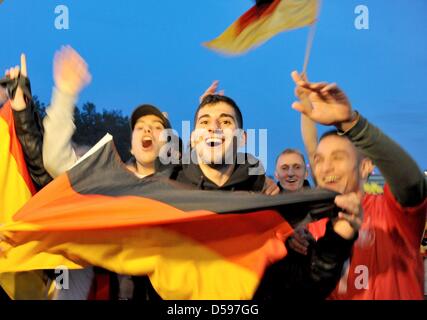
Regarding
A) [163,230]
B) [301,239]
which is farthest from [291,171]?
[163,230]

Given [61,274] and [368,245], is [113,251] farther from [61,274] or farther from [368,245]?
[368,245]

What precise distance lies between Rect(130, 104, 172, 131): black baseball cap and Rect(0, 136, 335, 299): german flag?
0.50 metres

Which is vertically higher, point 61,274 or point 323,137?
point 323,137

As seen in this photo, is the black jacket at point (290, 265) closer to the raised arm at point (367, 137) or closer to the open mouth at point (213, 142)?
the open mouth at point (213, 142)

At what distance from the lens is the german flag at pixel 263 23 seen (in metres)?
3.21

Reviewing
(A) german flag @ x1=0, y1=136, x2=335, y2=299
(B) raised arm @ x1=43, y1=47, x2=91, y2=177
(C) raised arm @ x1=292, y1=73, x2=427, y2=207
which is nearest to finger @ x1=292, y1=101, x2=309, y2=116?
(C) raised arm @ x1=292, y1=73, x2=427, y2=207

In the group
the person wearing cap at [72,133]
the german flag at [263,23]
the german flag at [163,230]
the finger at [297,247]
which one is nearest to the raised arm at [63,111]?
the person wearing cap at [72,133]

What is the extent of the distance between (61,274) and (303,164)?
5.48 feet

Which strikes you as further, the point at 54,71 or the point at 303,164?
the point at 303,164

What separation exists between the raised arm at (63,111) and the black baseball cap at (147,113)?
1.00ft

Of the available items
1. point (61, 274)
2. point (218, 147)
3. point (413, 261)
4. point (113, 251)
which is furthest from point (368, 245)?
point (61, 274)

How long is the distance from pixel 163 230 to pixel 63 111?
842 mm

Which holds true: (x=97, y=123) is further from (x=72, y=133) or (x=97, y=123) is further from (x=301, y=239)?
(x=301, y=239)
